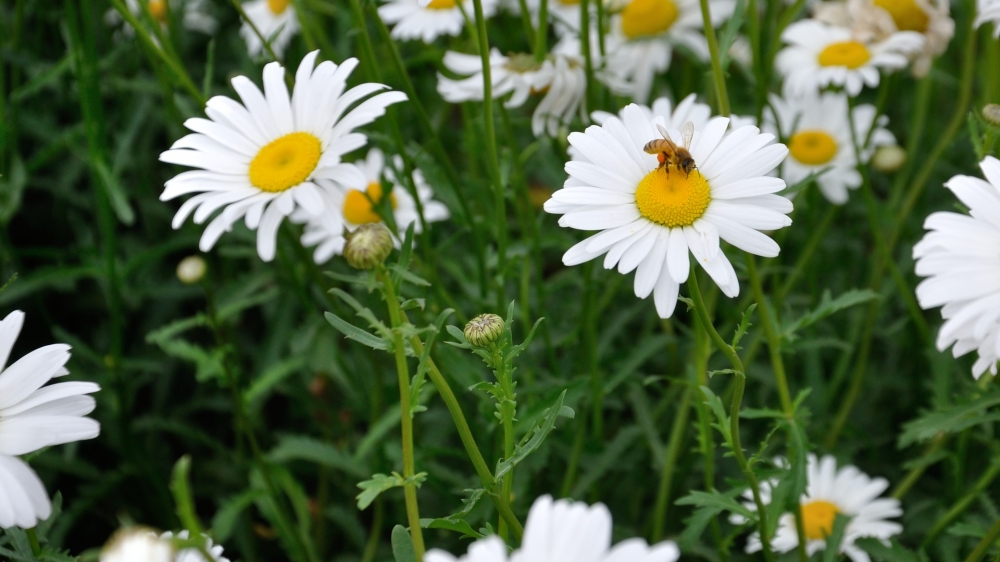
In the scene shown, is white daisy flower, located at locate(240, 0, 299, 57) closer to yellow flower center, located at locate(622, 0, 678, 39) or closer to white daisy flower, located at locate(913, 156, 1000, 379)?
yellow flower center, located at locate(622, 0, 678, 39)

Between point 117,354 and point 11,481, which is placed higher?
point 11,481

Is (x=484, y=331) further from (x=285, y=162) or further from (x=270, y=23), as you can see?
(x=270, y=23)

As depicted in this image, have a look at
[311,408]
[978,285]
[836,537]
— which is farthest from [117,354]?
[978,285]

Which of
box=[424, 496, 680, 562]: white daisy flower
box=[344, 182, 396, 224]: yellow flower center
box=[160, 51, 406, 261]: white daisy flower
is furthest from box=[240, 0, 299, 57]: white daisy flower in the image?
box=[424, 496, 680, 562]: white daisy flower

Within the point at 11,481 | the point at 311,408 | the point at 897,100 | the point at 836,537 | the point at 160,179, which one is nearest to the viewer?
the point at 11,481

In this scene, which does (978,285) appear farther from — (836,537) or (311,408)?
(311,408)

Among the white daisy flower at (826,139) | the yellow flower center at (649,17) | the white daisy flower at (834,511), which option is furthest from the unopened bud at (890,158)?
the white daisy flower at (834,511)

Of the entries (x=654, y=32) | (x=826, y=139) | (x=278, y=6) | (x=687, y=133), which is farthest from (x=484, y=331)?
(x=278, y=6)
